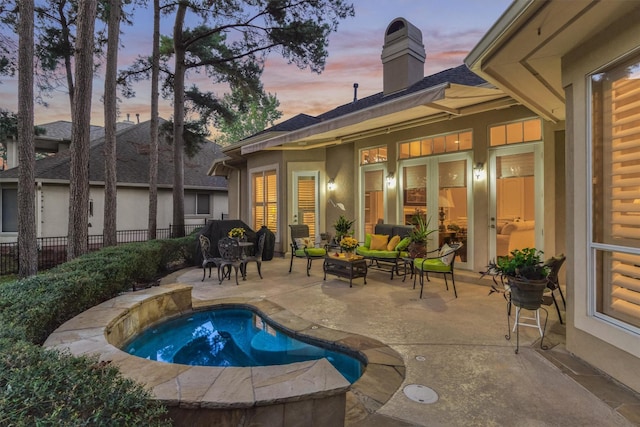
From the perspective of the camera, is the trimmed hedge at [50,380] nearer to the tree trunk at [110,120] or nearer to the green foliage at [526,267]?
the green foliage at [526,267]

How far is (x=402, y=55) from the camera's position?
8547 mm

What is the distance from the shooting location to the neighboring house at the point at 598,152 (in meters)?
2.55

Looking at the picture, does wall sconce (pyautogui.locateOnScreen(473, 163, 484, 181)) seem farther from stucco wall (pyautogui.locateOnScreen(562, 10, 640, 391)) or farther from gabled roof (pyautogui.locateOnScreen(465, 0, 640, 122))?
stucco wall (pyautogui.locateOnScreen(562, 10, 640, 391))

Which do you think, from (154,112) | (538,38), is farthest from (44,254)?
(538,38)

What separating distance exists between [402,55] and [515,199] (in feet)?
16.2

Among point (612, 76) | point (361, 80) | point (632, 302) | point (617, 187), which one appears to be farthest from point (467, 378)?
point (361, 80)

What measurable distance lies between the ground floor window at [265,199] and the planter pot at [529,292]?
7713 millimetres

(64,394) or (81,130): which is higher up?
(81,130)

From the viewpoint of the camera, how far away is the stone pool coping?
1.93m

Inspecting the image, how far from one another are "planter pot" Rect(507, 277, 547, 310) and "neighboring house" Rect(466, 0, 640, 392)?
11.2 inches

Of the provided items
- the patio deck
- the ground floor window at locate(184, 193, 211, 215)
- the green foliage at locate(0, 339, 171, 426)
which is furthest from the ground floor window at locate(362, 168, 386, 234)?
the ground floor window at locate(184, 193, 211, 215)

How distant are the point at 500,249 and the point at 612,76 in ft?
13.9

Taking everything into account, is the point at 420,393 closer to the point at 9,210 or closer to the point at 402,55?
the point at 402,55

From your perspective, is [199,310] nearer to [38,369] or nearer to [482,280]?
[38,369]
